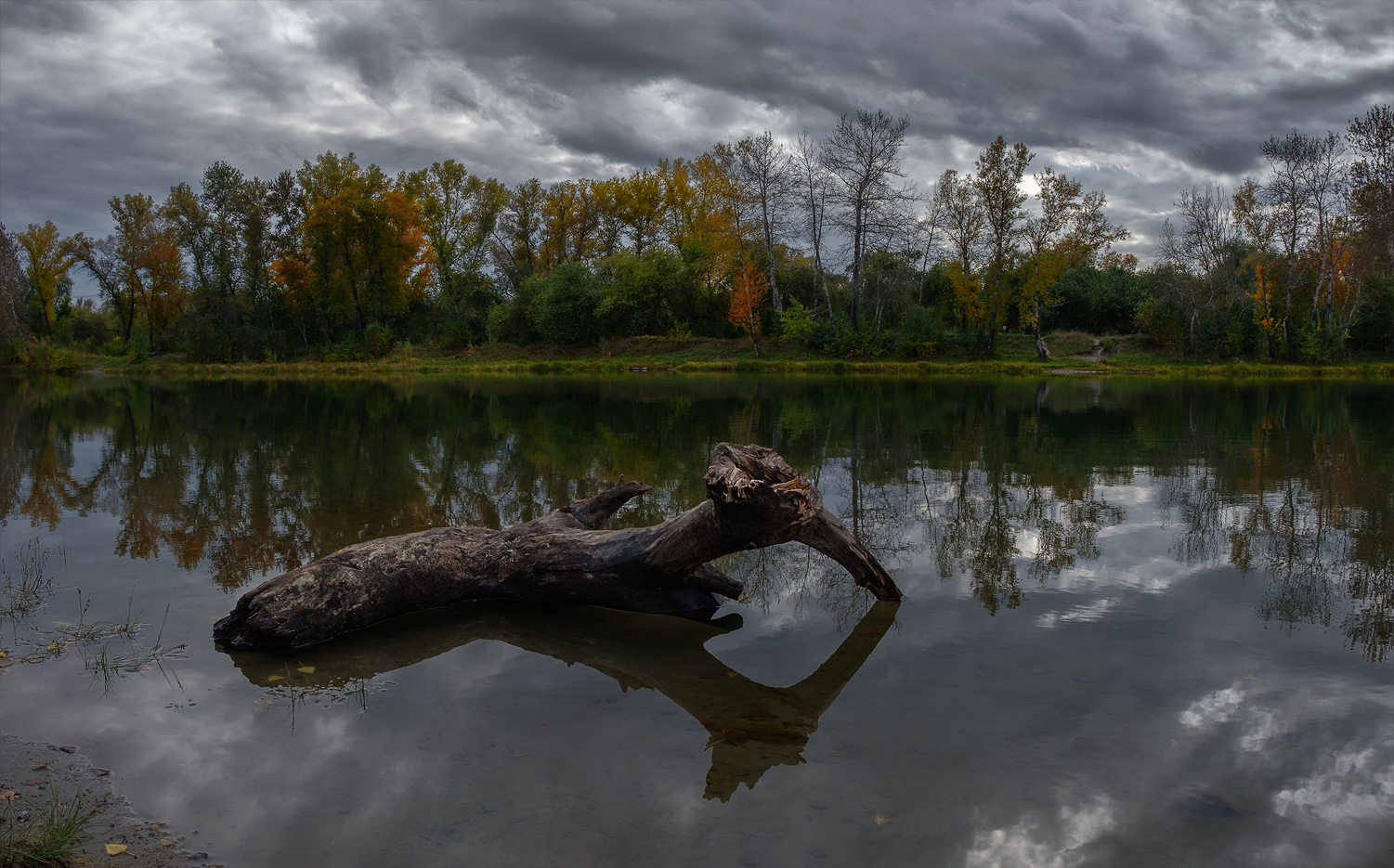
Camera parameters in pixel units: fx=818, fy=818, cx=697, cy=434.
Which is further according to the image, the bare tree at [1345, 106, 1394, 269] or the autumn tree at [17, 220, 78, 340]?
the autumn tree at [17, 220, 78, 340]

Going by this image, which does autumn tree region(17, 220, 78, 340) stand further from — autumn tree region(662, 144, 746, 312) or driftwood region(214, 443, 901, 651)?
driftwood region(214, 443, 901, 651)

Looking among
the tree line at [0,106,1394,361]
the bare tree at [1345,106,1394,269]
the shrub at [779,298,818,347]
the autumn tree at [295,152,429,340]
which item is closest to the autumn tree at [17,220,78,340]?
the tree line at [0,106,1394,361]

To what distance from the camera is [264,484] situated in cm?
1148

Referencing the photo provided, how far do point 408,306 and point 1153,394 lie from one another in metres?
48.0

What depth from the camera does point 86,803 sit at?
364cm

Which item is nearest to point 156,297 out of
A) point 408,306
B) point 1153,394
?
point 408,306

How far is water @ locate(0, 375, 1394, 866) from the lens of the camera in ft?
11.5

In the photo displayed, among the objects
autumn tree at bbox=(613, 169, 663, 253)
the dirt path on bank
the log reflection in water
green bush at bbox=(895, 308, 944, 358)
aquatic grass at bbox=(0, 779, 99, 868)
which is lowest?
the log reflection in water

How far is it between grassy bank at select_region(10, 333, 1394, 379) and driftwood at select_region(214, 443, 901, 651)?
121 feet

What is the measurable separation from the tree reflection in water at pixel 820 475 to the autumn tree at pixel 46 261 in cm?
3915

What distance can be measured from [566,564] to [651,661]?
128 cm

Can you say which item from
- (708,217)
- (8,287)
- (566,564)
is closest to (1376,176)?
(708,217)

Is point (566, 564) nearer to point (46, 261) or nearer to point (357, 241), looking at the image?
point (357, 241)

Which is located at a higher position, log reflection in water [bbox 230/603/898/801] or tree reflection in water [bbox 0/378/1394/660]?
tree reflection in water [bbox 0/378/1394/660]
